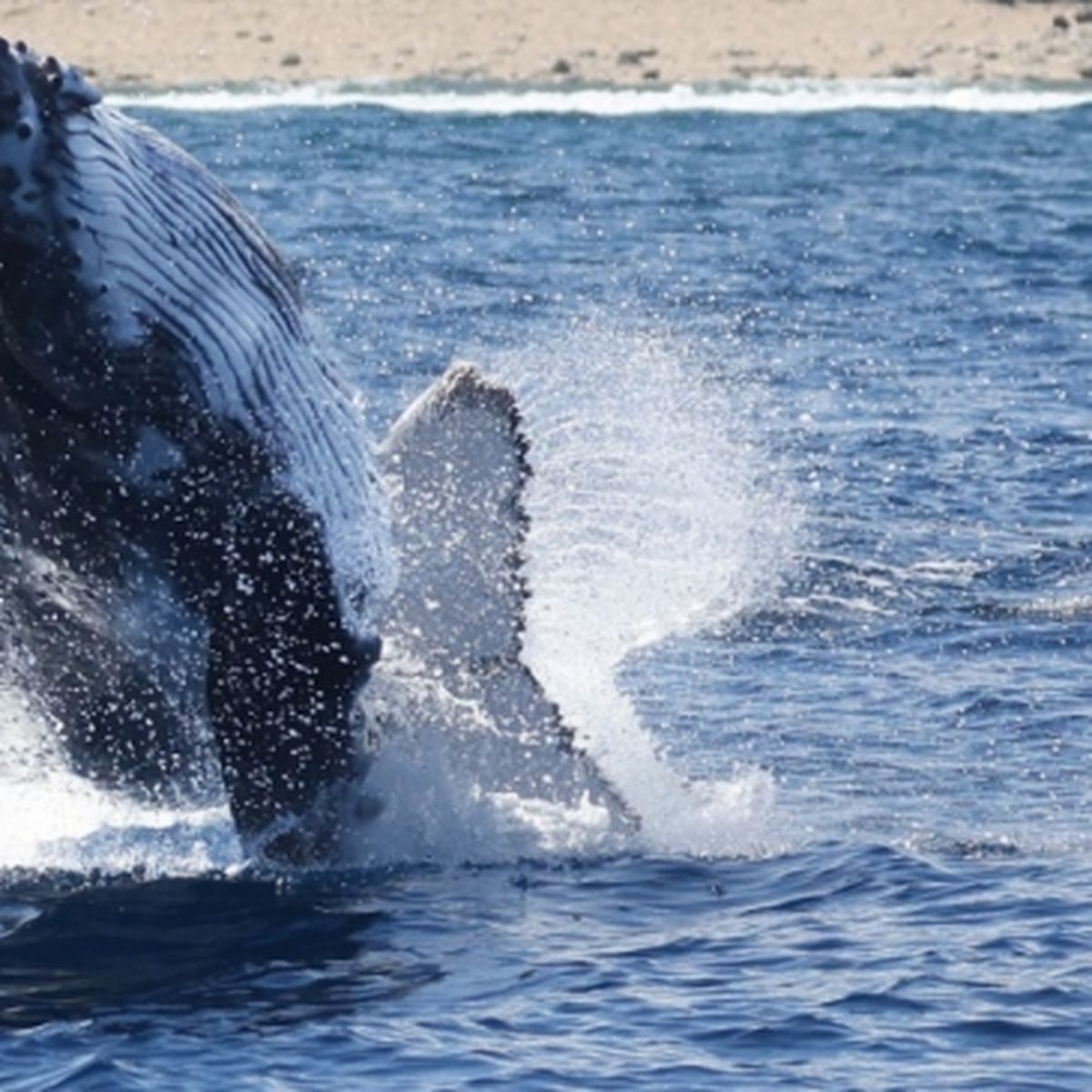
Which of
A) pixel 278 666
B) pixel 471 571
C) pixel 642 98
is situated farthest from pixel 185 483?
pixel 642 98

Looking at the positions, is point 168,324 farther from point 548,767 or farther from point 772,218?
point 772,218

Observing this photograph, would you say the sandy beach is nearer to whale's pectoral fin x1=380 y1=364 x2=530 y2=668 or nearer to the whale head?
whale's pectoral fin x1=380 y1=364 x2=530 y2=668

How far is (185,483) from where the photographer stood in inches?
394

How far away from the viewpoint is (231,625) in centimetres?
1059

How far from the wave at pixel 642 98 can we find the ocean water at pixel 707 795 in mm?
25595

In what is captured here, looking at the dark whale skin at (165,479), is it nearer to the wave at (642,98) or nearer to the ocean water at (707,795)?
the ocean water at (707,795)

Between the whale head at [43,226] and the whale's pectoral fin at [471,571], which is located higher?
the whale head at [43,226]

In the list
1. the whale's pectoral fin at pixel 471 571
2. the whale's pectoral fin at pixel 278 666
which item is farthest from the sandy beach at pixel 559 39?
the whale's pectoral fin at pixel 278 666

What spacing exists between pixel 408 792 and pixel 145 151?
327 cm

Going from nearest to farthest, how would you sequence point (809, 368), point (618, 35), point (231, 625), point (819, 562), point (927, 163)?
point (231, 625)
point (819, 562)
point (809, 368)
point (927, 163)
point (618, 35)

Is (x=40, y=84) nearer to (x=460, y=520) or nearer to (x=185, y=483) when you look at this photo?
(x=185, y=483)

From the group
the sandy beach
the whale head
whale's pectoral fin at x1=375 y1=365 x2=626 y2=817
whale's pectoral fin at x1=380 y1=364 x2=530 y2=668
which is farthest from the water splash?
the sandy beach

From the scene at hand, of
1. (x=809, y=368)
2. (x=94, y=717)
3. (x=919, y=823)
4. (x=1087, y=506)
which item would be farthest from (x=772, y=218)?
(x=94, y=717)

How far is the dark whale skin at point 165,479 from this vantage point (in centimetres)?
941
